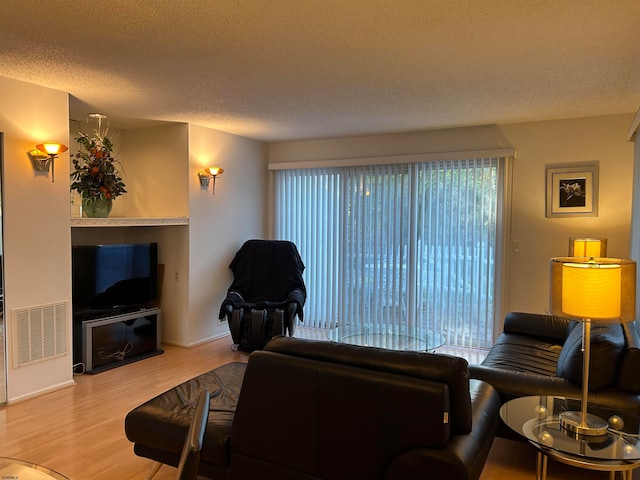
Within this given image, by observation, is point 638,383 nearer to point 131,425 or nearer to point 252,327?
point 131,425

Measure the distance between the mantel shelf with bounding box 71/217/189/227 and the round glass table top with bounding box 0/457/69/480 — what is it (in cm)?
277

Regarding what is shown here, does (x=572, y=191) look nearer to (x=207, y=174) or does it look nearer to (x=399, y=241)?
(x=399, y=241)

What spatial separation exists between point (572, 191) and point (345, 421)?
3.91 m

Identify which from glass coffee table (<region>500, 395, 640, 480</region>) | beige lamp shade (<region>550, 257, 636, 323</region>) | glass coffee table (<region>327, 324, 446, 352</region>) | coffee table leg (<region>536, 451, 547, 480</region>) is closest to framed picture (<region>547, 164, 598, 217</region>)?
glass coffee table (<region>327, 324, 446, 352</region>)

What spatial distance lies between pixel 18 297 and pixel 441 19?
3600mm

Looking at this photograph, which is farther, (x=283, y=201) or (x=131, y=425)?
(x=283, y=201)

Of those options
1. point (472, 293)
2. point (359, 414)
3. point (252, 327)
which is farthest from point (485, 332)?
point (359, 414)

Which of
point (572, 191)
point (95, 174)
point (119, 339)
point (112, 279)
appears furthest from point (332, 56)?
point (119, 339)

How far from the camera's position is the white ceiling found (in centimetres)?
231

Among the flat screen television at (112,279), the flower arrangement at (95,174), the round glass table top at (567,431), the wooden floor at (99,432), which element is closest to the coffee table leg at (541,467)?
the round glass table top at (567,431)

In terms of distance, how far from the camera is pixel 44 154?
11.9ft

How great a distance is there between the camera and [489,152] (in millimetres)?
4914

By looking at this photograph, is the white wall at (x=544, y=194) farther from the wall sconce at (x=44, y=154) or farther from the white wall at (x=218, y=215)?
the wall sconce at (x=44, y=154)

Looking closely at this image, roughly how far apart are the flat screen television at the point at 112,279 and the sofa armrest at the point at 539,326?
12.3 feet
